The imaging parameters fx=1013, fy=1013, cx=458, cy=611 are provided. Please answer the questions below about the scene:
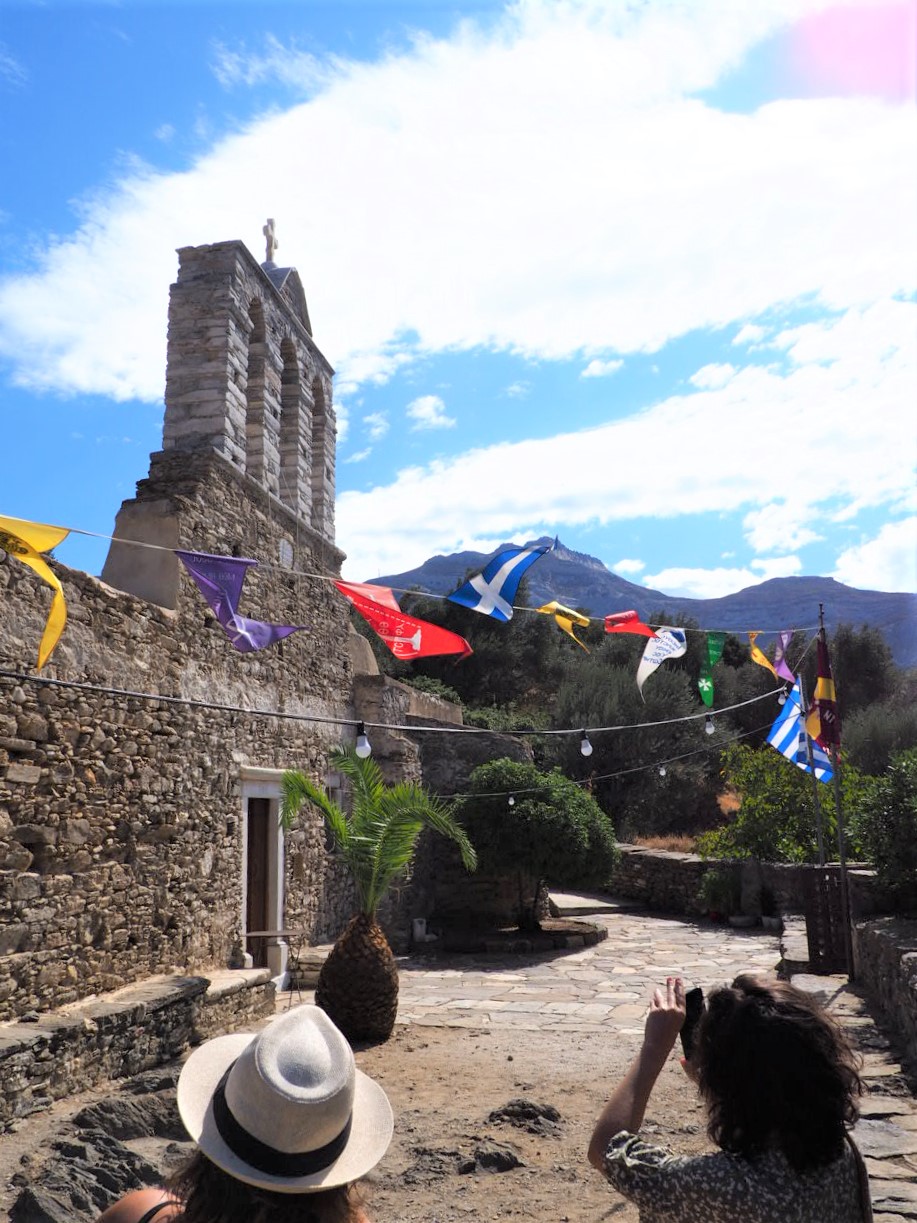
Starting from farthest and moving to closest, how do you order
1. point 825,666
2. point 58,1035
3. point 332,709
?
1. point 332,709
2. point 825,666
3. point 58,1035

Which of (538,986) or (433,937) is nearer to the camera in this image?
(538,986)

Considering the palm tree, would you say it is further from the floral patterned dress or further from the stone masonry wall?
the floral patterned dress

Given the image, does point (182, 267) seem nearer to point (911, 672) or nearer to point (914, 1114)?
point (914, 1114)

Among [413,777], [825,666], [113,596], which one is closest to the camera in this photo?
[113,596]

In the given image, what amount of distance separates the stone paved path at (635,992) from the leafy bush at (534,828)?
112 cm

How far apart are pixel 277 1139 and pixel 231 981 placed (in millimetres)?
7525

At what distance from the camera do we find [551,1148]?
212 inches

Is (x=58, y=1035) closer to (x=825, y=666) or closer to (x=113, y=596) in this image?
(x=113, y=596)

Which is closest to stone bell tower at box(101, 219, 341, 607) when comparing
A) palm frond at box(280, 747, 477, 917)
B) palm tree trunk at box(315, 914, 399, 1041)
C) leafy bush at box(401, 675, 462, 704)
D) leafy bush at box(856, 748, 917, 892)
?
palm frond at box(280, 747, 477, 917)

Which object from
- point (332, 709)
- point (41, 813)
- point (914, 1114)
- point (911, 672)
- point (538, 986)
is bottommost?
point (538, 986)

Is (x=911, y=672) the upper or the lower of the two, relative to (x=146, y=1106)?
upper

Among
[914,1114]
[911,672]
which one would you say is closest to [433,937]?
[914,1114]

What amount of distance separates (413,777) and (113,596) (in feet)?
23.2

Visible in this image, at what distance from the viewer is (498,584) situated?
8438 mm
